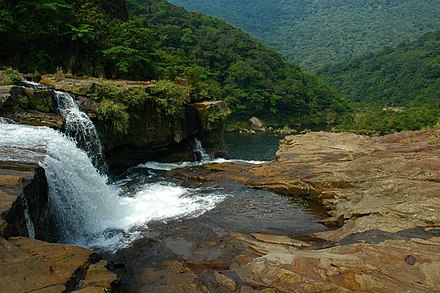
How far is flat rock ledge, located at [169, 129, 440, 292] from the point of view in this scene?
31.0 ft

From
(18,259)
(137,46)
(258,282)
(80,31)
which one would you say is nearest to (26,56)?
(80,31)

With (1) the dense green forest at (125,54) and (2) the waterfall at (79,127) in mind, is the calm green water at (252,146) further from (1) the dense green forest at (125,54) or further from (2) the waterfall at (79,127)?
(2) the waterfall at (79,127)

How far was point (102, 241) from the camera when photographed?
1347cm

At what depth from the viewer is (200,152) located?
28.3 m

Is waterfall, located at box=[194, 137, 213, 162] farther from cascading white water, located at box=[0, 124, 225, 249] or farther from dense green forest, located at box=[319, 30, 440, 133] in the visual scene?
dense green forest, located at box=[319, 30, 440, 133]

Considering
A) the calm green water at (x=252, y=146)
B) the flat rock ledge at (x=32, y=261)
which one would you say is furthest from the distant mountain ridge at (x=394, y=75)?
the flat rock ledge at (x=32, y=261)

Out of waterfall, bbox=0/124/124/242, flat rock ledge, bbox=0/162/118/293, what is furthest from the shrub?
flat rock ledge, bbox=0/162/118/293

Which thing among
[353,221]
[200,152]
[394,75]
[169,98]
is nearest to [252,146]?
[200,152]

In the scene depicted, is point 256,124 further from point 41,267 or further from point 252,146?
point 41,267

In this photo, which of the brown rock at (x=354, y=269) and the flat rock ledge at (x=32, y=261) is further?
the brown rock at (x=354, y=269)

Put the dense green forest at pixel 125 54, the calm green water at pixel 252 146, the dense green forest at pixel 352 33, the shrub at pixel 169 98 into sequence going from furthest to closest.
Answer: the dense green forest at pixel 352 33 < the calm green water at pixel 252 146 < the dense green forest at pixel 125 54 < the shrub at pixel 169 98

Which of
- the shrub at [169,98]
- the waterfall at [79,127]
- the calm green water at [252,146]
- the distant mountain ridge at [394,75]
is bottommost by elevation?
the calm green water at [252,146]

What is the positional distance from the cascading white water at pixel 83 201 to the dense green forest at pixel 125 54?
10.4 meters

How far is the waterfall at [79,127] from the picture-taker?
18.8 metres
